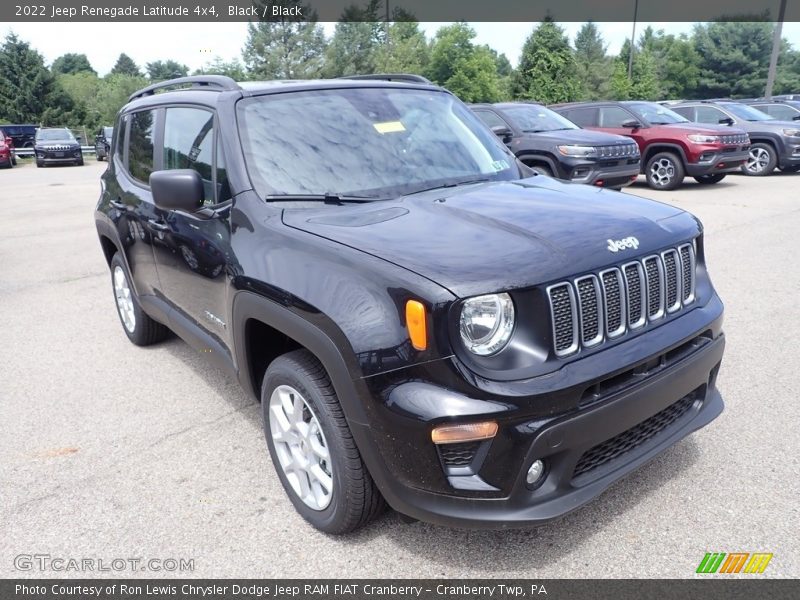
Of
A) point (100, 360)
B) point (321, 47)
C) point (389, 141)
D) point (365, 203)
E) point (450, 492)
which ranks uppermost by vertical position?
point (321, 47)

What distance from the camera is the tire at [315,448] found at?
247 cm

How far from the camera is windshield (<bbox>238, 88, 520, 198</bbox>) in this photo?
10.3 ft

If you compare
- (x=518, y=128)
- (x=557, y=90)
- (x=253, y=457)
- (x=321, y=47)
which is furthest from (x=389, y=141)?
(x=321, y=47)

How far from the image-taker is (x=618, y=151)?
11.0 m

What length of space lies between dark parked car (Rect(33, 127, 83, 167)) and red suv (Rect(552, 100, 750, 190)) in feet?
69.6

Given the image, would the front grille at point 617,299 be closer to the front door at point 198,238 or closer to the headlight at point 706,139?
the front door at point 198,238

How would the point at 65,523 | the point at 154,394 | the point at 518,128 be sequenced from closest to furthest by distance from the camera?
the point at 65,523, the point at 154,394, the point at 518,128

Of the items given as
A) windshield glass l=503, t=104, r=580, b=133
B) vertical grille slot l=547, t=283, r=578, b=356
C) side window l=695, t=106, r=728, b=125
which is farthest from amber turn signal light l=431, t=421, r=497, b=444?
side window l=695, t=106, r=728, b=125

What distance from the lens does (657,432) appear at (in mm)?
2662

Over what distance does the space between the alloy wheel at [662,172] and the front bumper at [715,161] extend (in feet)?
1.09

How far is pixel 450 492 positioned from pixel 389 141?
1.90 m

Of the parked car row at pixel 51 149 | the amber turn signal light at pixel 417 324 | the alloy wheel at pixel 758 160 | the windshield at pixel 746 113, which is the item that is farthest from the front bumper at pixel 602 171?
the parked car row at pixel 51 149

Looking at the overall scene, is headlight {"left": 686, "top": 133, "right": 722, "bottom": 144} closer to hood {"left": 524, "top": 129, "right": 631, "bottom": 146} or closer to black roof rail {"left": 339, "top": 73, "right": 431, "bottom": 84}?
hood {"left": 524, "top": 129, "right": 631, "bottom": 146}

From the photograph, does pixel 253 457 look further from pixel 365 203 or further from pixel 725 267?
pixel 725 267
